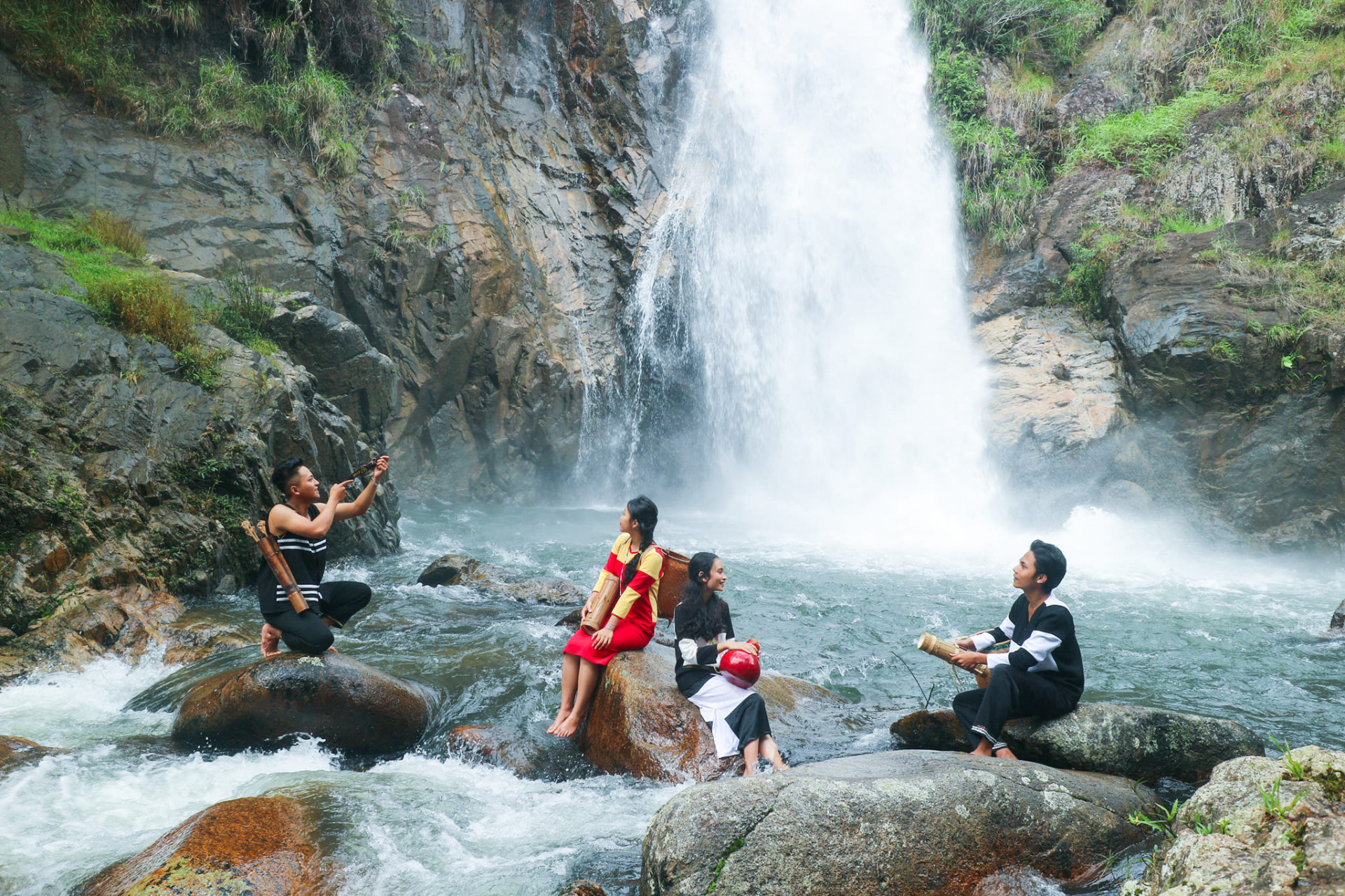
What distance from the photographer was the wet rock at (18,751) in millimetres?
3699

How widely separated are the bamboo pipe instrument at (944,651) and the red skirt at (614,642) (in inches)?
68.4

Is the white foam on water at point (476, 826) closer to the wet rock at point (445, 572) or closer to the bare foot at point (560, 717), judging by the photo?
the bare foot at point (560, 717)

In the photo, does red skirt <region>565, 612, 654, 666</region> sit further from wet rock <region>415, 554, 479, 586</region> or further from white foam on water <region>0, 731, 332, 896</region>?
wet rock <region>415, 554, 479, 586</region>

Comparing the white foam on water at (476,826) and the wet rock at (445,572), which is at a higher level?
the wet rock at (445,572)

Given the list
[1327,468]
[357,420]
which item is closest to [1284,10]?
[1327,468]

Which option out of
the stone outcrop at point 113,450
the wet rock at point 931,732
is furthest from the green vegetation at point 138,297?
the wet rock at point 931,732

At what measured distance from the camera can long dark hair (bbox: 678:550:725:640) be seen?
4434 mm

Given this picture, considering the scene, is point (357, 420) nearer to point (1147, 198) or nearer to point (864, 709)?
point (864, 709)

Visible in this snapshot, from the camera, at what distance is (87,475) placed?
6348mm

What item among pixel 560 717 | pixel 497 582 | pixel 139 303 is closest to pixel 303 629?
pixel 560 717

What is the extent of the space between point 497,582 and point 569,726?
430 cm

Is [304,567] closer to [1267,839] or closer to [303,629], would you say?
[303,629]

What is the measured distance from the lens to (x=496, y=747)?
4363 millimetres

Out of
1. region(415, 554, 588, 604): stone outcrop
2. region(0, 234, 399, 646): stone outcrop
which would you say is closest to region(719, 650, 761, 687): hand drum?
region(415, 554, 588, 604): stone outcrop
